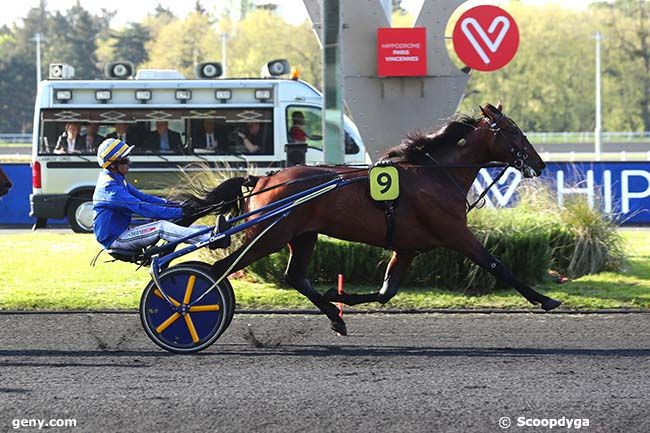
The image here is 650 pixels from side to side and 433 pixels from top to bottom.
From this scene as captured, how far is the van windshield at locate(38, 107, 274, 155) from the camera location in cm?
1761

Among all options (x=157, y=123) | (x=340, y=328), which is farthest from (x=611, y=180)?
(x=340, y=328)

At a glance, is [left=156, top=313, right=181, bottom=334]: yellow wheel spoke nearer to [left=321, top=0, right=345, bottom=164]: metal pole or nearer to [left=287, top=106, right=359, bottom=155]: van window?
[left=321, top=0, right=345, bottom=164]: metal pole

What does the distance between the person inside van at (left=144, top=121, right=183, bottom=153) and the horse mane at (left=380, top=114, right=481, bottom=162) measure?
9.42 meters

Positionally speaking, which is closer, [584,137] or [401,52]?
[401,52]

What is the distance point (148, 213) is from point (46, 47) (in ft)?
231

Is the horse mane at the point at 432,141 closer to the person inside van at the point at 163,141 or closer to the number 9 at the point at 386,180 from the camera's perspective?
the number 9 at the point at 386,180

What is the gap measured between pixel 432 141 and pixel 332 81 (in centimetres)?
364

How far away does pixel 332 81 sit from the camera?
1208 cm

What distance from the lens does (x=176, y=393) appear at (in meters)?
6.34

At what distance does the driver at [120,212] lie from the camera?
770cm

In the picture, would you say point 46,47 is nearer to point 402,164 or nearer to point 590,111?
point 590,111

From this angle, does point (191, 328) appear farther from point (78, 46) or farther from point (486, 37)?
point (78, 46)

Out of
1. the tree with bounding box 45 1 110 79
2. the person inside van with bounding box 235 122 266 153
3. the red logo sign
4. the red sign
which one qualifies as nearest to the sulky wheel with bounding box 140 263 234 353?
the red sign

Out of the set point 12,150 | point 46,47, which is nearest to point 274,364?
point 12,150
